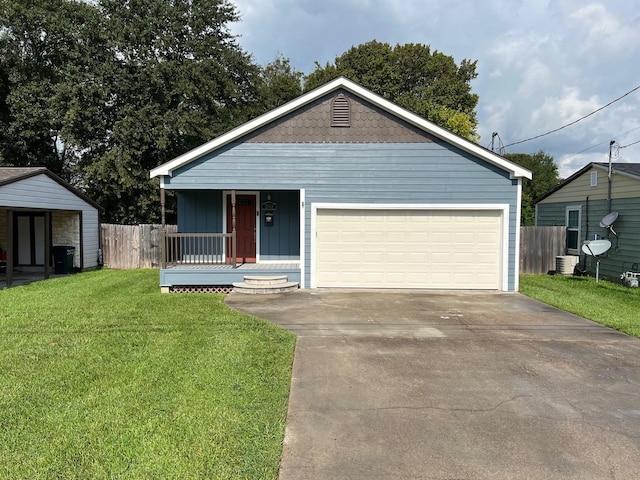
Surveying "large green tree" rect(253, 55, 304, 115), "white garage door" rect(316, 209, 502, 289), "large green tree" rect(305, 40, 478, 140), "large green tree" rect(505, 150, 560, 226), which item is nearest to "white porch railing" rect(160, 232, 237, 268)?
"white garage door" rect(316, 209, 502, 289)

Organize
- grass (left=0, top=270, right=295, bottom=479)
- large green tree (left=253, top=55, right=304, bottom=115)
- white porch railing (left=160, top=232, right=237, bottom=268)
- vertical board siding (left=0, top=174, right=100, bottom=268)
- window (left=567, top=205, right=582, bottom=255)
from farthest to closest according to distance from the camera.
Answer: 1. large green tree (left=253, top=55, right=304, bottom=115)
2. window (left=567, top=205, right=582, bottom=255)
3. white porch railing (left=160, top=232, right=237, bottom=268)
4. vertical board siding (left=0, top=174, right=100, bottom=268)
5. grass (left=0, top=270, right=295, bottom=479)

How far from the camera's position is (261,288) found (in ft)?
34.0

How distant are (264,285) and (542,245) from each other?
1026 cm

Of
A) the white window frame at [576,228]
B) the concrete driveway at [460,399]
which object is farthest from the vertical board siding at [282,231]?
the white window frame at [576,228]

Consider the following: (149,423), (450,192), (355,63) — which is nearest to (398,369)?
(149,423)

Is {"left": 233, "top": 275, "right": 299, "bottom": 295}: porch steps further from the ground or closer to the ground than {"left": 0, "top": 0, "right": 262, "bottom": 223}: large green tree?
closer to the ground

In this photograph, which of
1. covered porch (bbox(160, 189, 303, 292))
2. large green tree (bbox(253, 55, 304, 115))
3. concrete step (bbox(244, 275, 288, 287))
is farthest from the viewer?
large green tree (bbox(253, 55, 304, 115))

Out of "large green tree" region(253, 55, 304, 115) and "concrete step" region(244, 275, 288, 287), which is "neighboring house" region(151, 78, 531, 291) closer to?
"concrete step" region(244, 275, 288, 287)

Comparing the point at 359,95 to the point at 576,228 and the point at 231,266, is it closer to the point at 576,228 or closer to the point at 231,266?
the point at 231,266

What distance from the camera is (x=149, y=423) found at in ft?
11.8

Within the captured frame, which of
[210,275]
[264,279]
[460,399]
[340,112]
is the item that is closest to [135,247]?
[210,275]

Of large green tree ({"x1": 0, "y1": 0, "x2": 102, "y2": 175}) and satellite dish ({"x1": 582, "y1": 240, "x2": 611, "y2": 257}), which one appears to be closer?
satellite dish ({"x1": 582, "y1": 240, "x2": 611, "y2": 257})

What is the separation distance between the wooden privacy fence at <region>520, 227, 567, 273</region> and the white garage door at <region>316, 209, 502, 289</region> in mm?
4777

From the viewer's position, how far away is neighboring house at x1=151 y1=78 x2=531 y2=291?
431 inches
